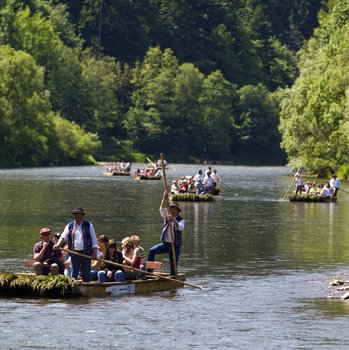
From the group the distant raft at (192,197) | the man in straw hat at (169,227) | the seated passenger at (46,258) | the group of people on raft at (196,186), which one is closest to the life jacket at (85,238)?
the seated passenger at (46,258)

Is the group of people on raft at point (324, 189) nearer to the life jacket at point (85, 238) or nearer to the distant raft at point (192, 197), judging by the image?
the distant raft at point (192, 197)

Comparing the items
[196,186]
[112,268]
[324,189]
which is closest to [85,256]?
[112,268]

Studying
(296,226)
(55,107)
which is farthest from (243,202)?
(55,107)

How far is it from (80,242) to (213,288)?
14.6ft

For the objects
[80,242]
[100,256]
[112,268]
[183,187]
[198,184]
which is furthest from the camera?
[183,187]

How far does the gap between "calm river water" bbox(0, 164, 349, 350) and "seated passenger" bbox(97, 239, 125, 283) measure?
36.4 inches

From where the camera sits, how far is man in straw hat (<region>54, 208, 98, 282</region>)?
33844 millimetres

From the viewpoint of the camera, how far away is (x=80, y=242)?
111 ft

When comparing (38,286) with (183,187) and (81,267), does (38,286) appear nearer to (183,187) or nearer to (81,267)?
(81,267)

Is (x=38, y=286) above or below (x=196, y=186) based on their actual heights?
below

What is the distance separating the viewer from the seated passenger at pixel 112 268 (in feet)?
114

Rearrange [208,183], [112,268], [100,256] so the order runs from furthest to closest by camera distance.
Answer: [208,183], [112,268], [100,256]

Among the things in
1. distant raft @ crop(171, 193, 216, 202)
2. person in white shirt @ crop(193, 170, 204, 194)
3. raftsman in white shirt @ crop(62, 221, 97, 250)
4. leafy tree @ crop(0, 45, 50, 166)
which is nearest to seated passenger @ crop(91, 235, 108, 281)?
raftsman in white shirt @ crop(62, 221, 97, 250)

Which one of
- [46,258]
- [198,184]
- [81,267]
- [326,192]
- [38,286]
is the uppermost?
[198,184]
